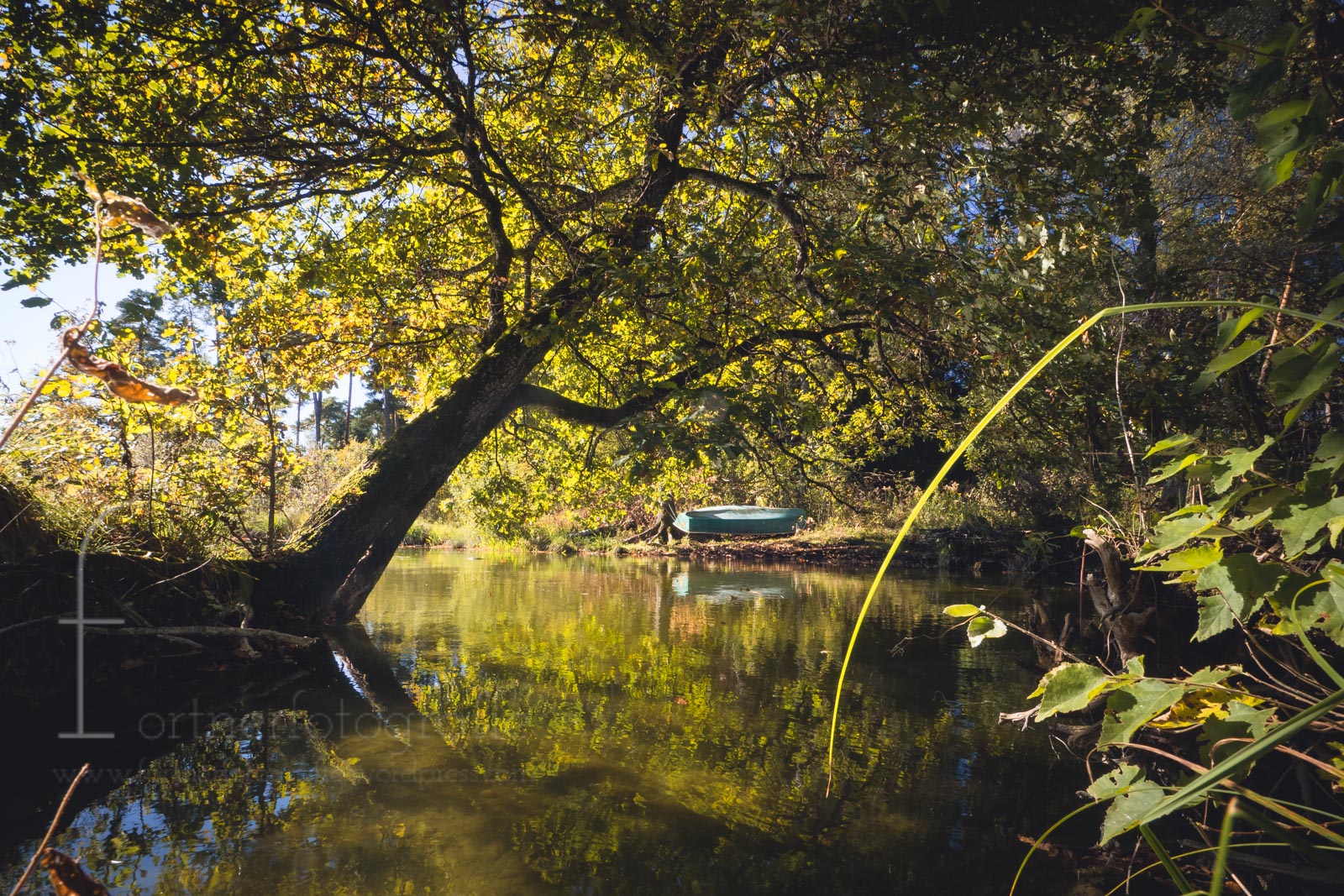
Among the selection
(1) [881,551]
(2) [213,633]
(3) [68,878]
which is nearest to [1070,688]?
(3) [68,878]

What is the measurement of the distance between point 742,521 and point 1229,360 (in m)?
16.6

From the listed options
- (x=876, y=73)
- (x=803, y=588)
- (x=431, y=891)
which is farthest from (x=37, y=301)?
(x=803, y=588)

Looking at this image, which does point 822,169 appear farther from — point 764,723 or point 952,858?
point 952,858

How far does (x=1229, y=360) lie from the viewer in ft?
3.46

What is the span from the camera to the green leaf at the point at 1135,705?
39.4 inches

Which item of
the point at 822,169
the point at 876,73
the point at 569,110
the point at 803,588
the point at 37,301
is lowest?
the point at 803,588

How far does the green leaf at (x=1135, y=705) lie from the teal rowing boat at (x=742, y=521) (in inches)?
648

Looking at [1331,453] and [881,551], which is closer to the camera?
[1331,453]

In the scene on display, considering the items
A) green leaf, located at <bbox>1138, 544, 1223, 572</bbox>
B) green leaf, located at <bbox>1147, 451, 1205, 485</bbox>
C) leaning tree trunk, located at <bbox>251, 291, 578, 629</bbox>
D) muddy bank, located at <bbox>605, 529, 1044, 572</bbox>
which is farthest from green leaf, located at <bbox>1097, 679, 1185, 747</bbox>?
muddy bank, located at <bbox>605, 529, 1044, 572</bbox>

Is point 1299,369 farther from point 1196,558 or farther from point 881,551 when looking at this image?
point 881,551

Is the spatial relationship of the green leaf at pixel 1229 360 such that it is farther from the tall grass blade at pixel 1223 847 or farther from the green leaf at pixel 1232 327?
the tall grass blade at pixel 1223 847

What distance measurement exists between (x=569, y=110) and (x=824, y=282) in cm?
228

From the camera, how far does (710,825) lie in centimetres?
284

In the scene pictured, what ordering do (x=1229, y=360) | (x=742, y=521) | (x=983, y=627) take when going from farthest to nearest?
(x=742, y=521), (x=983, y=627), (x=1229, y=360)
